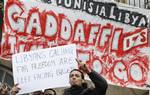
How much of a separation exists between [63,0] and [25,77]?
148cm

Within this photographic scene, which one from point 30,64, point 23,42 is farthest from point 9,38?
point 30,64

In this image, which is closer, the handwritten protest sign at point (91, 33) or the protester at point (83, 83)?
the protester at point (83, 83)

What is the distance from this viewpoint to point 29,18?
9117mm

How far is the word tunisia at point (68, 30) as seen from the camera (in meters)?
9.09

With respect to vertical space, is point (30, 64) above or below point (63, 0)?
below

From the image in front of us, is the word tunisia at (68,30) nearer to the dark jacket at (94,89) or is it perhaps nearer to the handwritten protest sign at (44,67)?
the handwritten protest sign at (44,67)

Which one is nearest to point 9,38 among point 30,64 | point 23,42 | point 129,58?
point 23,42

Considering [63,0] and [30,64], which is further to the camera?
[63,0]

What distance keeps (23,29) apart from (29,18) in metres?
0.18

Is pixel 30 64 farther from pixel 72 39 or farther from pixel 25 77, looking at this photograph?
pixel 72 39

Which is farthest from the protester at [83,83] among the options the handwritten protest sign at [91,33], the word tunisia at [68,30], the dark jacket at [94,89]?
the word tunisia at [68,30]

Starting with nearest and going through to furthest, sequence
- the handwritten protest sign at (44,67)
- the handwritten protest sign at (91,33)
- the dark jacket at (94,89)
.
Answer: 1. the dark jacket at (94,89)
2. the handwritten protest sign at (44,67)
3. the handwritten protest sign at (91,33)

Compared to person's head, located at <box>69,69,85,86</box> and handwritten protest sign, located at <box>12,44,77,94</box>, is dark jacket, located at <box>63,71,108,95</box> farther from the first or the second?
handwritten protest sign, located at <box>12,44,77,94</box>

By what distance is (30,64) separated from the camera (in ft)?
27.6
